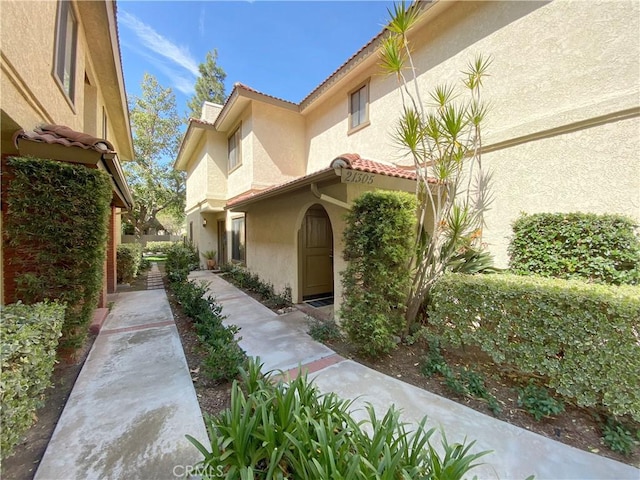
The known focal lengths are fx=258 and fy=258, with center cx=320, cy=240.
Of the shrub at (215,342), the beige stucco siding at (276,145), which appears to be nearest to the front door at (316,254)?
the shrub at (215,342)

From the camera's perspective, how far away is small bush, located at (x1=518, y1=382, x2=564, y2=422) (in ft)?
10.6

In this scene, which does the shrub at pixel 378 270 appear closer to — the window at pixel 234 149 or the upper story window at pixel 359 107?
the upper story window at pixel 359 107

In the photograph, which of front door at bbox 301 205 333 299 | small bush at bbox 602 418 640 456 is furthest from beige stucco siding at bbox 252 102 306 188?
small bush at bbox 602 418 640 456

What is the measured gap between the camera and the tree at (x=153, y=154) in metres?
24.8

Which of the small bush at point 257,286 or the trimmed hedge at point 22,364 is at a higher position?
the trimmed hedge at point 22,364

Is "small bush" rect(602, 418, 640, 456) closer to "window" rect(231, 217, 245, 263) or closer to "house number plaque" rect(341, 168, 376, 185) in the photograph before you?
"house number plaque" rect(341, 168, 376, 185)

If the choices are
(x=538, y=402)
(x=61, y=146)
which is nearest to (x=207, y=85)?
(x=61, y=146)

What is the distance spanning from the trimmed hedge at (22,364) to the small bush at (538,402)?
5.31 metres

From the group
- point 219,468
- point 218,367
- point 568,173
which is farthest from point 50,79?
point 568,173

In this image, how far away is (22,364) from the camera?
2.20 meters

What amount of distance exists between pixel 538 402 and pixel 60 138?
7.64 meters

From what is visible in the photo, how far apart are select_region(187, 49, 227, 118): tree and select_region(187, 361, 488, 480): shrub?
3330 centimetres

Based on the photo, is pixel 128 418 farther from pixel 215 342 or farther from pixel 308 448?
pixel 308 448

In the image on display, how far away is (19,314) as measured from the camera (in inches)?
109
